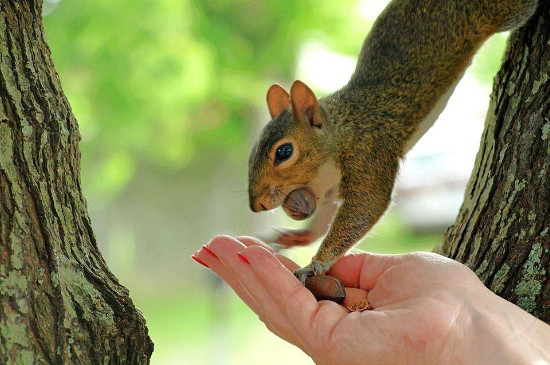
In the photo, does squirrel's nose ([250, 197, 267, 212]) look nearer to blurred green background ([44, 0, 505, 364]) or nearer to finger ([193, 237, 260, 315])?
finger ([193, 237, 260, 315])

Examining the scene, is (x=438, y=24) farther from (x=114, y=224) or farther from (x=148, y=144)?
(x=114, y=224)

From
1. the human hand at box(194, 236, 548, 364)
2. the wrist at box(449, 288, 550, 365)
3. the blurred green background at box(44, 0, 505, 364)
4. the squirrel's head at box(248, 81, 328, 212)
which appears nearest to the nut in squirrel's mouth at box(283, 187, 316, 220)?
the squirrel's head at box(248, 81, 328, 212)

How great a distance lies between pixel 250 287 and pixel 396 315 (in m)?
0.35

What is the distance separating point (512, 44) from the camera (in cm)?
179

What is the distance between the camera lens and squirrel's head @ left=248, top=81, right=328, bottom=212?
1956 millimetres

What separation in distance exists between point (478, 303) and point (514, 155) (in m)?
0.41

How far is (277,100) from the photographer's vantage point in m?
2.25

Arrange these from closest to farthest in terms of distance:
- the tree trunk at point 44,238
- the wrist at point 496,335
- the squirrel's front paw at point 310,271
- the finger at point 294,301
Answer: the tree trunk at point 44,238, the wrist at point 496,335, the finger at point 294,301, the squirrel's front paw at point 310,271

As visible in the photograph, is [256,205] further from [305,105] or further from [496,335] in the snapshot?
[496,335]

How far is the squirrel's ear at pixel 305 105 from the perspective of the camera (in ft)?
6.72

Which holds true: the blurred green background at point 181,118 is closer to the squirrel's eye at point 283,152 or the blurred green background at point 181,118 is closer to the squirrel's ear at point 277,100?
the squirrel's ear at point 277,100

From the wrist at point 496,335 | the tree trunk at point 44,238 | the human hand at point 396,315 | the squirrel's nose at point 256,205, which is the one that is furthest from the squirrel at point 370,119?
the tree trunk at point 44,238

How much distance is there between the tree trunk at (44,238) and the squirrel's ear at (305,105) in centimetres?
82

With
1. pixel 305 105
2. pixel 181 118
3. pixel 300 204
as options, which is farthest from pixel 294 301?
pixel 181 118
